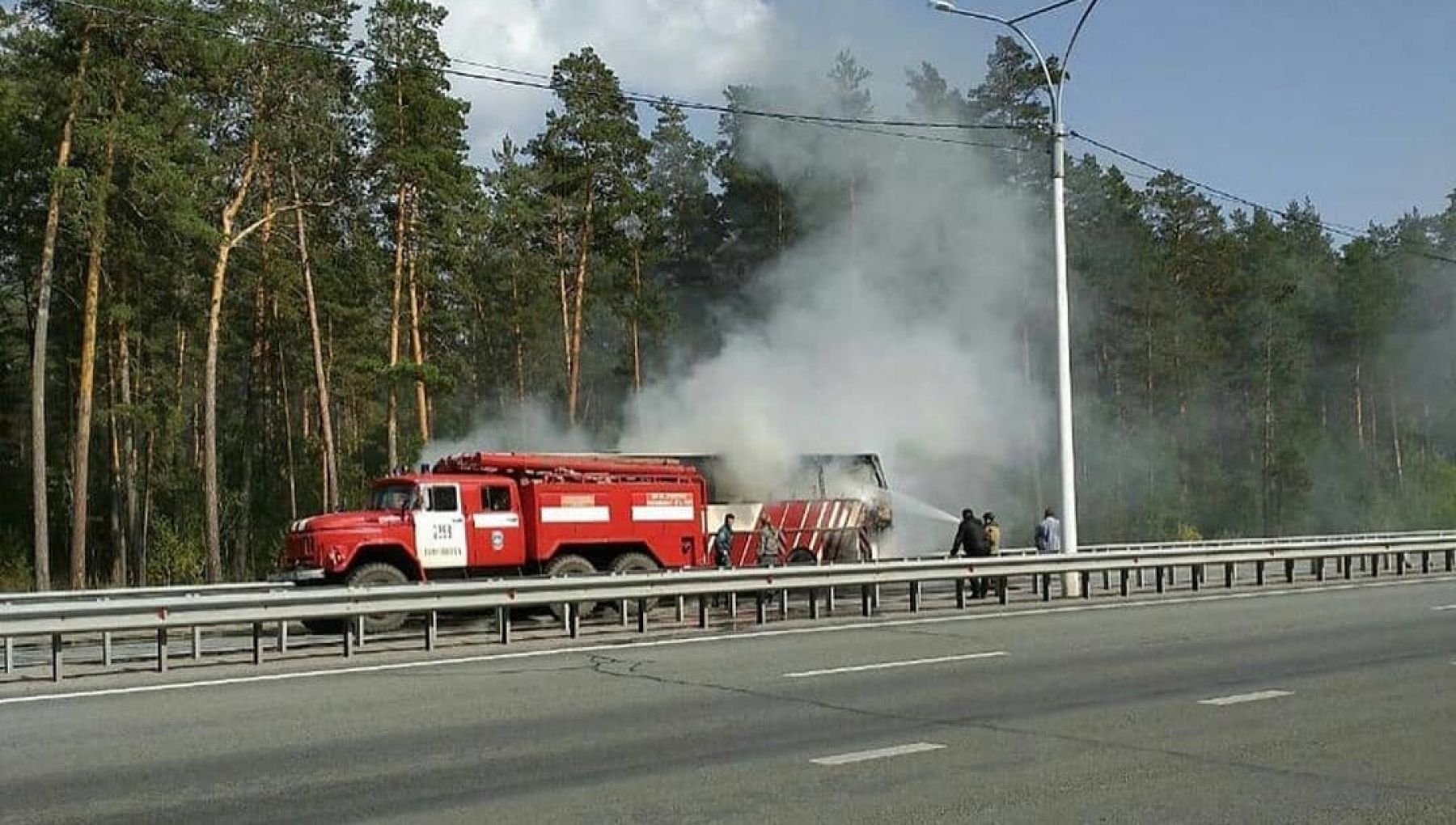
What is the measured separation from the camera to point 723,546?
25.2 m

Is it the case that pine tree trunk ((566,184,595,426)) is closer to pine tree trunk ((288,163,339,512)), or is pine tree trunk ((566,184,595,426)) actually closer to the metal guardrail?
pine tree trunk ((288,163,339,512))

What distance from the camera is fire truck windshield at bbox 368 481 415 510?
21906mm

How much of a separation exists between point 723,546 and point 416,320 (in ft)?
71.2

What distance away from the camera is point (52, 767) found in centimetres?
962

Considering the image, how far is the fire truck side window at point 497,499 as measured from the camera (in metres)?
22.5

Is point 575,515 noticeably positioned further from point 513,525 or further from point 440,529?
point 440,529

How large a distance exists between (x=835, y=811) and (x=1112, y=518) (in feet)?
191

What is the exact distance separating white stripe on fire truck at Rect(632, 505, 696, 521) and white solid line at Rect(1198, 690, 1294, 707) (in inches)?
505

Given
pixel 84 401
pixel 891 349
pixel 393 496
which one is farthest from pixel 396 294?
pixel 393 496

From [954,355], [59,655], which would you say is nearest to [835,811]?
[59,655]

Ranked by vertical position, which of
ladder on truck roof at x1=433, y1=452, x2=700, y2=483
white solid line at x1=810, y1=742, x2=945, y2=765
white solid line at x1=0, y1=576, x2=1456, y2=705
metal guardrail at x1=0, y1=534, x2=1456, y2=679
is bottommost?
white solid line at x1=0, y1=576, x2=1456, y2=705

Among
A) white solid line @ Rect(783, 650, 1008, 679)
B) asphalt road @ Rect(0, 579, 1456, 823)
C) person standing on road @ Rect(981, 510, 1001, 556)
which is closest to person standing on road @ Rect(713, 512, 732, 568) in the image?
person standing on road @ Rect(981, 510, 1001, 556)

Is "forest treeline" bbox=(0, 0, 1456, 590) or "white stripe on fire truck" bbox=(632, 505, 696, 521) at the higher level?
"forest treeline" bbox=(0, 0, 1456, 590)

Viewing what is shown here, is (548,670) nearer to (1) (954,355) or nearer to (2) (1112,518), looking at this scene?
(1) (954,355)
